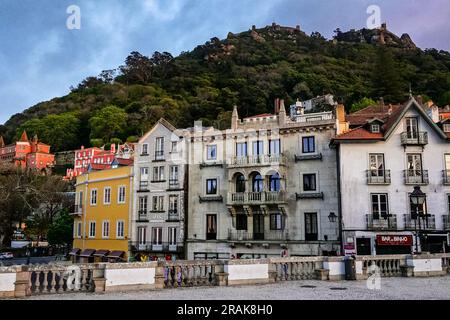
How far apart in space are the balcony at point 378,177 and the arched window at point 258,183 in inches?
336

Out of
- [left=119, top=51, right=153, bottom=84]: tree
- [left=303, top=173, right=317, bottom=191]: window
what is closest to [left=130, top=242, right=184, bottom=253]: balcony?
[left=303, top=173, right=317, bottom=191]: window

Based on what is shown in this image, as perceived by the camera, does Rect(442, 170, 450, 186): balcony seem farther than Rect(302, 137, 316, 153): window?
No

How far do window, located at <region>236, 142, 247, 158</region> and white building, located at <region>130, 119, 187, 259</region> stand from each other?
16.7 feet

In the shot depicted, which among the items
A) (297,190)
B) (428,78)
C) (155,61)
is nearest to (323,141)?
(297,190)

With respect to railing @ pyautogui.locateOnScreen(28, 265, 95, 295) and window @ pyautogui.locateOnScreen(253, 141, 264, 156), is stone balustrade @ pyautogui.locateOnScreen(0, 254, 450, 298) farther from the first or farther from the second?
window @ pyautogui.locateOnScreen(253, 141, 264, 156)

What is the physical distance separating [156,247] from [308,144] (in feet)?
52.4

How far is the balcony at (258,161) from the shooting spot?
36344 millimetres

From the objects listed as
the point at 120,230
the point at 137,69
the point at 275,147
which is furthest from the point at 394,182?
the point at 137,69

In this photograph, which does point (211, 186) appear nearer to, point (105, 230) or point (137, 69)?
point (105, 230)

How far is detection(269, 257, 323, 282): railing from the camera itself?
60.0 ft

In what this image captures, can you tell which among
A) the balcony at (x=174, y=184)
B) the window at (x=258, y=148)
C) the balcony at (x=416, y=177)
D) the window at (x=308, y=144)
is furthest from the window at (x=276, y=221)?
the balcony at (x=416, y=177)

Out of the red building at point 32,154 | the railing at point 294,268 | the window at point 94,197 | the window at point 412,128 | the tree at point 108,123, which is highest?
the tree at point 108,123

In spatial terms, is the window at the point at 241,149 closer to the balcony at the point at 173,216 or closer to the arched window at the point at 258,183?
the arched window at the point at 258,183

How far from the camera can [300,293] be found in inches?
584
